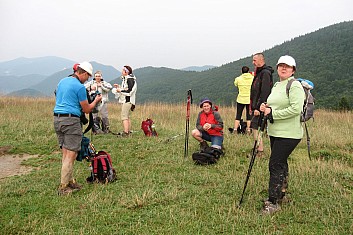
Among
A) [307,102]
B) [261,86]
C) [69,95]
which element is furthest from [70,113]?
[307,102]

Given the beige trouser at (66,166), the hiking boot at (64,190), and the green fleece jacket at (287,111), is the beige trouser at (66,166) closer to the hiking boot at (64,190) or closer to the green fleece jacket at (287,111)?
the hiking boot at (64,190)

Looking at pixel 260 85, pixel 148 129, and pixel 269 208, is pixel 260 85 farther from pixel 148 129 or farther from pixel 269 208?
pixel 148 129

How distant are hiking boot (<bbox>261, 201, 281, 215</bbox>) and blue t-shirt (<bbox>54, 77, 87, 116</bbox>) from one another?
9.86ft

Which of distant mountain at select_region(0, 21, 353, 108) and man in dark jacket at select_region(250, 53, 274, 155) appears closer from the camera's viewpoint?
man in dark jacket at select_region(250, 53, 274, 155)

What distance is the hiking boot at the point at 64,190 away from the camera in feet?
14.3

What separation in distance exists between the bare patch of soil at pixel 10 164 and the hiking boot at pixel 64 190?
1691 millimetres

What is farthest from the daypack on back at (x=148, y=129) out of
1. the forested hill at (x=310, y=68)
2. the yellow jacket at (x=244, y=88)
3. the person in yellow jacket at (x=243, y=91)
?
the forested hill at (x=310, y=68)

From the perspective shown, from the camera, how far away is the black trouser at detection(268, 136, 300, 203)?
143 inches

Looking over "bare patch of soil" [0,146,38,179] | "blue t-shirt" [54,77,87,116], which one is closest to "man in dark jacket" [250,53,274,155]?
"blue t-shirt" [54,77,87,116]

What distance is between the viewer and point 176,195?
13.8 feet

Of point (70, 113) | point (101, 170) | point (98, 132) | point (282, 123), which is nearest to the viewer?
point (282, 123)

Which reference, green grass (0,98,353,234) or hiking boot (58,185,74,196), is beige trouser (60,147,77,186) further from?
green grass (0,98,353,234)

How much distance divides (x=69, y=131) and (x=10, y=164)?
288 cm

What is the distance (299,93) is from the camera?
11.6 feet
